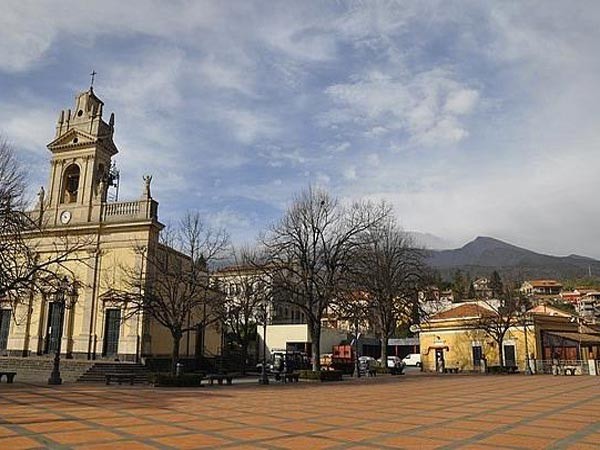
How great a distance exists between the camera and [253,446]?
387 inches

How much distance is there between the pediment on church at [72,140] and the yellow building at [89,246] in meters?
0.07

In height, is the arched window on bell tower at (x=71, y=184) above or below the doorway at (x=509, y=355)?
above

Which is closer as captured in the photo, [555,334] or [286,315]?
[555,334]

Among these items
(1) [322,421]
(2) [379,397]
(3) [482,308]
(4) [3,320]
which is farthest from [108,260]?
(3) [482,308]

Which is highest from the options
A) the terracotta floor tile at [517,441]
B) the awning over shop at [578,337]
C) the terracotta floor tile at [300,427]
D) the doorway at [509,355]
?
the awning over shop at [578,337]

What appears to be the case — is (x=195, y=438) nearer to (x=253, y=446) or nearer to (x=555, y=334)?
(x=253, y=446)

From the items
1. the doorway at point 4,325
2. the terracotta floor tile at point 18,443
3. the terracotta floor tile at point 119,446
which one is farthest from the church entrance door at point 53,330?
the terracotta floor tile at point 119,446

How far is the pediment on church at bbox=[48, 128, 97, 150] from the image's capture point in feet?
125

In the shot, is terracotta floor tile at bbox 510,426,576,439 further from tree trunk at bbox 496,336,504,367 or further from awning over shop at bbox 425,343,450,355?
awning over shop at bbox 425,343,450,355

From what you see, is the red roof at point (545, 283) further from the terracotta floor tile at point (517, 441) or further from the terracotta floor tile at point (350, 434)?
the terracotta floor tile at point (350, 434)

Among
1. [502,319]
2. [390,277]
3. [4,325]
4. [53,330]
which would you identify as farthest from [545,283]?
[4,325]

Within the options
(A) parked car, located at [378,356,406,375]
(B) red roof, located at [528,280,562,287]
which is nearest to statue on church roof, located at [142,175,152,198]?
(A) parked car, located at [378,356,406,375]

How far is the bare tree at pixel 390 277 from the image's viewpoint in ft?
127

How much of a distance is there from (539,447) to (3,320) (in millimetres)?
36575
